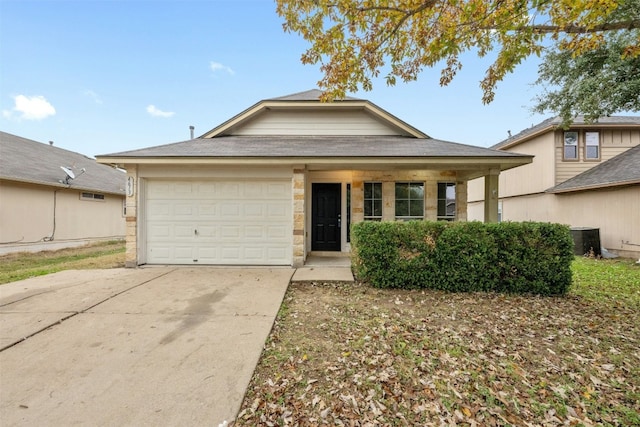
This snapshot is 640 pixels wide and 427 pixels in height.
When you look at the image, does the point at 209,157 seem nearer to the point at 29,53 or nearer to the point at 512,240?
the point at 512,240

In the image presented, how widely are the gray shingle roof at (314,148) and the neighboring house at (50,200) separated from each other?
22.0 ft

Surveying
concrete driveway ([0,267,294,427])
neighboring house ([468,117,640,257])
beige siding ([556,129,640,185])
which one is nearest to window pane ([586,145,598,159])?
neighboring house ([468,117,640,257])

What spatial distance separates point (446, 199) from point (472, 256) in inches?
154

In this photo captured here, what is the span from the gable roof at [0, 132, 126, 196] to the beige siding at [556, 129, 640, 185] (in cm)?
2177


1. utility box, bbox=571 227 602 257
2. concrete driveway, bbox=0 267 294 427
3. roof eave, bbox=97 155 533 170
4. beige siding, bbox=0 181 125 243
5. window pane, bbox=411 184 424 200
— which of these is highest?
roof eave, bbox=97 155 533 170

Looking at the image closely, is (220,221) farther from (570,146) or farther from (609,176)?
(570,146)

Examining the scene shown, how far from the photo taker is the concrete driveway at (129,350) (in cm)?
210

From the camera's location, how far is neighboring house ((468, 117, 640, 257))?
9531 millimetres

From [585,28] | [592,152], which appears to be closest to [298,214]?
[585,28]

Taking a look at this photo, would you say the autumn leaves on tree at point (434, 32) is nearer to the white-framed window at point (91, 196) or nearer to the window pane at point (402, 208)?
the window pane at point (402, 208)

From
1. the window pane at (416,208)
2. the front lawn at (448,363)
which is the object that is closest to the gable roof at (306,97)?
the window pane at (416,208)

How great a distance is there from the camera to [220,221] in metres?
7.30

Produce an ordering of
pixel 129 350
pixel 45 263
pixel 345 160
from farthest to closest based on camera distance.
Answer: pixel 45 263 → pixel 345 160 → pixel 129 350

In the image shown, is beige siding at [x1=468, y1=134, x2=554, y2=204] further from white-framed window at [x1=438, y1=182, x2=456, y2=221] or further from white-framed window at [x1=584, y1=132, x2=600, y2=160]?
white-framed window at [x1=438, y1=182, x2=456, y2=221]
